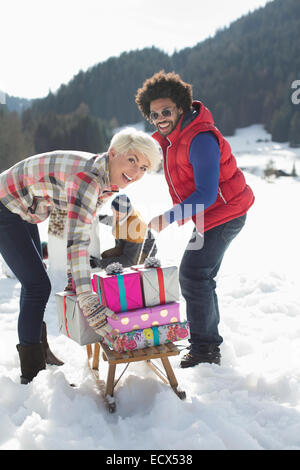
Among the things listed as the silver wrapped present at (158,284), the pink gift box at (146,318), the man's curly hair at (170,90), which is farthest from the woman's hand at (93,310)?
the man's curly hair at (170,90)

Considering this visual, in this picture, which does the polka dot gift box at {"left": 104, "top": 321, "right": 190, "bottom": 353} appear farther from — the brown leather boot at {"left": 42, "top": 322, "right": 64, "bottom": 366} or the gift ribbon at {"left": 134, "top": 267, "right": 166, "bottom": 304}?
the brown leather boot at {"left": 42, "top": 322, "right": 64, "bottom": 366}

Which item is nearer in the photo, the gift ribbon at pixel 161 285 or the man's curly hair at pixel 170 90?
the gift ribbon at pixel 161 285

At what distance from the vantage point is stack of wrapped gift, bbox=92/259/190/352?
7.39 ft

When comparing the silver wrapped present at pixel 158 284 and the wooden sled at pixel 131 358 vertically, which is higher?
the silver wrapped present at pixel 158 284

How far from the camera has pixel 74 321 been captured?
2.33 m

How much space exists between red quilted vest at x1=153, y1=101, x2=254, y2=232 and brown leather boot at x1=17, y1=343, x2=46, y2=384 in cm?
126

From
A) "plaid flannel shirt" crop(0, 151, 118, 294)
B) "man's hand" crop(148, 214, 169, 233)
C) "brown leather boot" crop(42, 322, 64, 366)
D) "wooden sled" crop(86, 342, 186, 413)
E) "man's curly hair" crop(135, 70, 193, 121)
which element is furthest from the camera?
"brown leather boot" crop(42, 322, 64, 366)

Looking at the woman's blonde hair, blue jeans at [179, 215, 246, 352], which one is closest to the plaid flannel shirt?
the woman's blonde hair

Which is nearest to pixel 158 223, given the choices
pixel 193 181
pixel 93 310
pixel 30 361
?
pixel 193 181

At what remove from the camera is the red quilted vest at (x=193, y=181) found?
2.62m

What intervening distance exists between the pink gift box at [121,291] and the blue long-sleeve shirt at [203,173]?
48 cm

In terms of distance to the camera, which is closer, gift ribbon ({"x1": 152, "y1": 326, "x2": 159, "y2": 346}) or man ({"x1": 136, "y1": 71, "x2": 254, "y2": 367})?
gift ribbon ({"x1": 152, "y1": 326, "x2": 159, "y2": 346})

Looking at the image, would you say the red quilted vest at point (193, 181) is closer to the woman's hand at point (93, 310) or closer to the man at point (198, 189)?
the man at point (198, 189)
